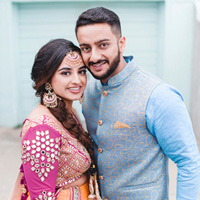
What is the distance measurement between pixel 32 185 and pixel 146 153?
72cm

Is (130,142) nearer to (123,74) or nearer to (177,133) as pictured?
(177,133)

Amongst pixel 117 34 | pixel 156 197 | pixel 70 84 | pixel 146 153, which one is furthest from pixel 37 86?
pixel 156 197

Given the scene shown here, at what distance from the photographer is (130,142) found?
2.14 m

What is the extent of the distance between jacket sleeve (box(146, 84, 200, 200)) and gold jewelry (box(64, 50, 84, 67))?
53cm

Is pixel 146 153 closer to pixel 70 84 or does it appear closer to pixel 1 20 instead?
pixel 70 84

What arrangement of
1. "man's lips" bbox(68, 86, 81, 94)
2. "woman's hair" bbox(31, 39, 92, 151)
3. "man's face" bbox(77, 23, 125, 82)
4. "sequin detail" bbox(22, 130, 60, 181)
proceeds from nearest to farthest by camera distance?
1. "sequin detail" bbox(22, 130, 60, 181)
2. "man's face" bbox(77, 23, 125, 82)
3. "woman's hair" bbox(31, 39, 92, 151)
4. "man's lips" bbox(68, 86, 81, 94)

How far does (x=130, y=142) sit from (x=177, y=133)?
0.32m

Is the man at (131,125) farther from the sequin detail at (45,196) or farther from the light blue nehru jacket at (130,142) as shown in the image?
the sequin detail at (45,196)

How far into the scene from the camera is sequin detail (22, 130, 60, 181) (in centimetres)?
195

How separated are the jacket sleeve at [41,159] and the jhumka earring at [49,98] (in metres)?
0.27

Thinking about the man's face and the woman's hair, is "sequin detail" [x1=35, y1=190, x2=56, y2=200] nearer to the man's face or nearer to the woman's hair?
the woman's hair

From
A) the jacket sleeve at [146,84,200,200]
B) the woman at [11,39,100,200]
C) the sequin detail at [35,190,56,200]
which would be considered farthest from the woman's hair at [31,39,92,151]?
the jacket sleeve at [146,84,200,200]

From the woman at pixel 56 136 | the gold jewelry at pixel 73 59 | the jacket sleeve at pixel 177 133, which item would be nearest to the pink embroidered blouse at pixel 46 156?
the woman at pixel 56 136

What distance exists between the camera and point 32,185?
6.61 ft
